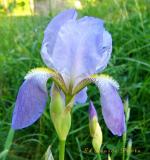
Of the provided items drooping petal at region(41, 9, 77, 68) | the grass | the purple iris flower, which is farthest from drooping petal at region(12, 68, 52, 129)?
the grass

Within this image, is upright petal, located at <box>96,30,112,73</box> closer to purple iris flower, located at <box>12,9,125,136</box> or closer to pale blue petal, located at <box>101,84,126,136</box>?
purple iris flower, located at <box>12,9,125,136</box>

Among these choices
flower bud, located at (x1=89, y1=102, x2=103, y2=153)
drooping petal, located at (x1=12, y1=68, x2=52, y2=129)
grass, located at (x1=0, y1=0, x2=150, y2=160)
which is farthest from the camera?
grass, located at (x1=0, y1=0, x2=150, y2=160)

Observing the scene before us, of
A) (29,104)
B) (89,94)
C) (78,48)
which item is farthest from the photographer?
(89,94)

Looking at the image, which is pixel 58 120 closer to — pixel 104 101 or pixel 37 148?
pixel 104 101

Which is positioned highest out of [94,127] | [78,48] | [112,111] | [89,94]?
[78,48]

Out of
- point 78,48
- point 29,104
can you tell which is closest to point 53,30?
point 78,48

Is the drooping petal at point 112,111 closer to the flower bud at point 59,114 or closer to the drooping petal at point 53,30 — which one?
the flower bud at point 59,114

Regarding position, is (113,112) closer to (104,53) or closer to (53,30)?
(104,53)

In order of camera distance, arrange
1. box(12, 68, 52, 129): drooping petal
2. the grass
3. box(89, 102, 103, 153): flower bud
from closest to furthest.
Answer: box(12, 68, 52, 129): drooping petal, box(89, 102, 103, 153): flower bud, the grass
